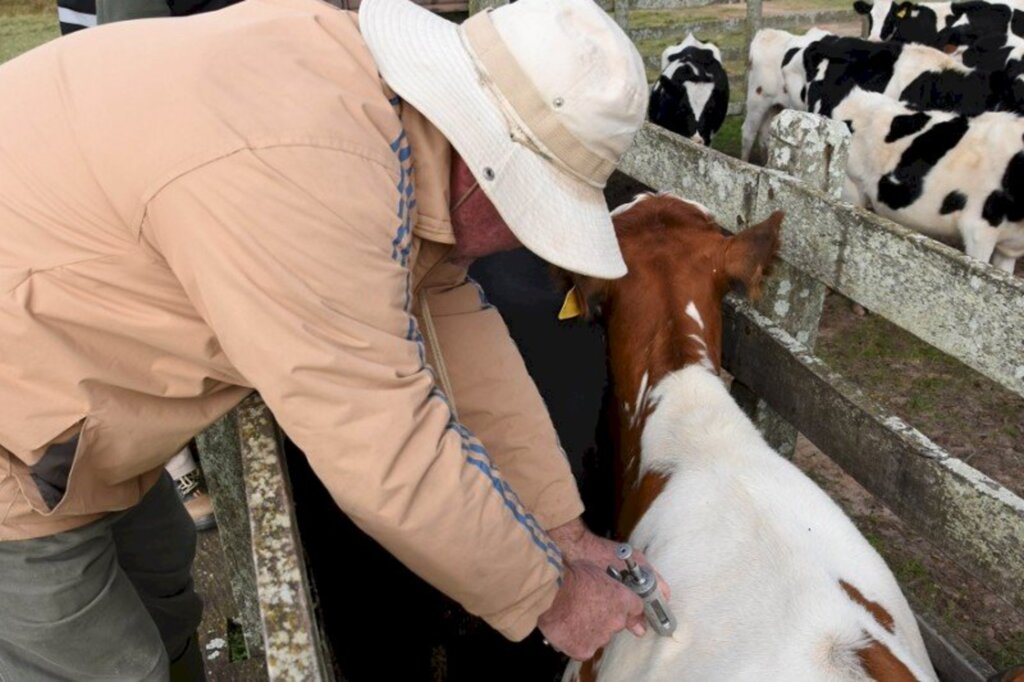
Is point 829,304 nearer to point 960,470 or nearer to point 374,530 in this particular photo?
point 960,470

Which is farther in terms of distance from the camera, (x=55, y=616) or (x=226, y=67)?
(x=55, y=616)

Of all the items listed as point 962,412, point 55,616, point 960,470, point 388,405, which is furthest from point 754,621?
point 962,412

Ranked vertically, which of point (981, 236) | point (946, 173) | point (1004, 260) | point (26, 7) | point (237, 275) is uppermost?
point (237, 275)

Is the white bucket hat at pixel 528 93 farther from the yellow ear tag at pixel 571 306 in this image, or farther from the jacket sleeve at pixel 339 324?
the yellow ear tag at pixel 571 306

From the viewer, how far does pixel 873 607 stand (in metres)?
1.86

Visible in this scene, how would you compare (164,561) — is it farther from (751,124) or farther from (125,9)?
(751,124)

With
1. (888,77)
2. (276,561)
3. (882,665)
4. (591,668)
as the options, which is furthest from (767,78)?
(276,561)

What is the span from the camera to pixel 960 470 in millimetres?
2012

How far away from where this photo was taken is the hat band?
1446 mm

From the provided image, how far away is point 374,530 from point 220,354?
412 millimetres

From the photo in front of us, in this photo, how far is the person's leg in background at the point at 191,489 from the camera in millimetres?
3713

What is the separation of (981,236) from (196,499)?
209 inches

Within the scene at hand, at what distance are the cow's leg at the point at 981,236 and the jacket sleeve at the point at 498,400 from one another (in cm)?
520

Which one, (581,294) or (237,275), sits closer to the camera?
(237,275)
